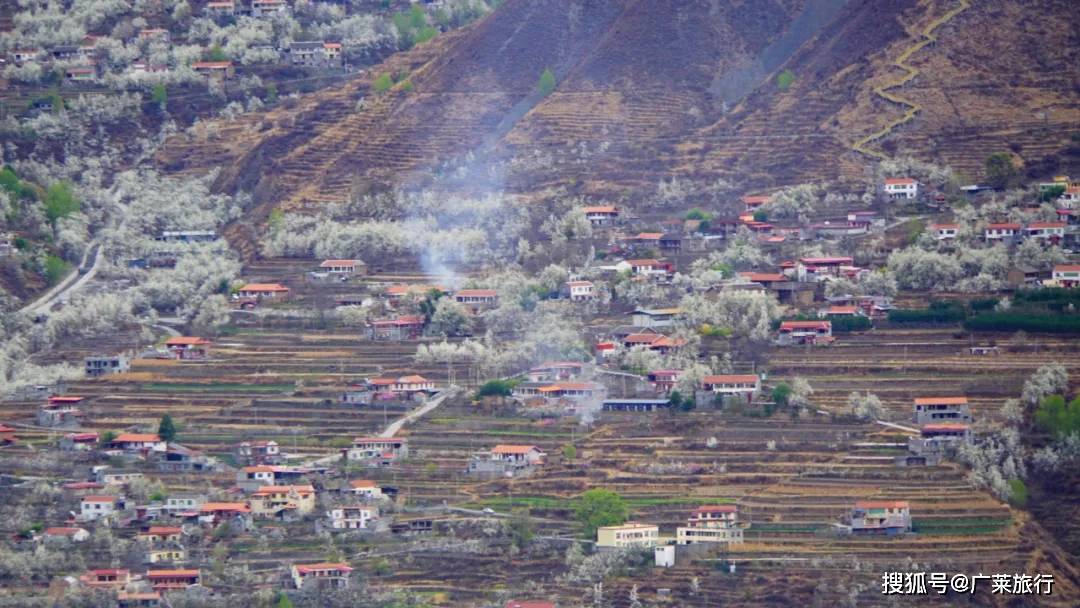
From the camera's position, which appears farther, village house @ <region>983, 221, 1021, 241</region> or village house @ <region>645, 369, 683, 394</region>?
village house @ <region>983, 221, 1021, 241</region>

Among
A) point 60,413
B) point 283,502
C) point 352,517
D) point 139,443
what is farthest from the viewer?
point 60,413

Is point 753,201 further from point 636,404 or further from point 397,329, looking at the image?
point 636,404

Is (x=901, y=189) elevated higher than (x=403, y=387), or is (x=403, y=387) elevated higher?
(x=901, y=189)

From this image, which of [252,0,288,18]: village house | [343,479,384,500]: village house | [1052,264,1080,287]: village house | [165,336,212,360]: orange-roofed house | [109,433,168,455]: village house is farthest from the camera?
[252,0,288,18]: village house

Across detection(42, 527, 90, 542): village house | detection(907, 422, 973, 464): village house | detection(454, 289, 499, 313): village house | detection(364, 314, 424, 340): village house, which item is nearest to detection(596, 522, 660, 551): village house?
detection(907, 422, 973, 464): village house

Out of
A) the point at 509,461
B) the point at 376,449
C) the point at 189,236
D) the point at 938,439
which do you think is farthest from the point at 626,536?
the point at 189,236

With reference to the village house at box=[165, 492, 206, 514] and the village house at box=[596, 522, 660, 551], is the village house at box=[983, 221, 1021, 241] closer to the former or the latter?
the village house at box=[596, 522, 660, 551]

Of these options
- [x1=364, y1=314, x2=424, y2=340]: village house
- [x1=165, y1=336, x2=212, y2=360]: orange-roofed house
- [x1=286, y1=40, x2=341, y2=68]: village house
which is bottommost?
[x1=165, y1=336, x2=212, y2=360]: orange-roofed house
